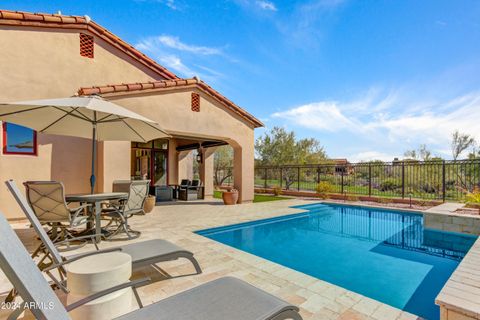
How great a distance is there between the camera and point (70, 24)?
8836mm

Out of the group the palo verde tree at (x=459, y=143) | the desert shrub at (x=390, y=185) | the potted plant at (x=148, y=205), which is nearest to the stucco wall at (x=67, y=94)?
the potted plant at (x=148, y=205)

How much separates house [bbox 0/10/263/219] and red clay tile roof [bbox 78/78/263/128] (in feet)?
0.11

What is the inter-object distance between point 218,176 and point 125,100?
48.1ft

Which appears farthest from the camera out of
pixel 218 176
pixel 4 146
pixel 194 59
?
pixel 218 176

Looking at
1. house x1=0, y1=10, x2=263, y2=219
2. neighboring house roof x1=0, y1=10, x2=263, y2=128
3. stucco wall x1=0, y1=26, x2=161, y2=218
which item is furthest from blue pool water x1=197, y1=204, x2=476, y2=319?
neighboring house roof x1=0, y1=10, x2=263, y2=128

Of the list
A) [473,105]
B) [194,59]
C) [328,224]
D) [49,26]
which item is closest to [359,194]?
[328,224]

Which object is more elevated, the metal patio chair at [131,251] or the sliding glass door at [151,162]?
the sliding glass door at [151,162]

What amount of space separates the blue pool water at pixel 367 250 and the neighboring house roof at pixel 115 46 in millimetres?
5622

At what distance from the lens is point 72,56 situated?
8.83 meters

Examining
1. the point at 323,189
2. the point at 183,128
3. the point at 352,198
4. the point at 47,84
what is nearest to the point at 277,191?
the point at 323,189

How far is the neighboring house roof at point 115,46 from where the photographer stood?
25.7ft

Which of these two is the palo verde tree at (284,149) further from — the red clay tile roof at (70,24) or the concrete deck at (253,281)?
the concrete deck at (253,281)

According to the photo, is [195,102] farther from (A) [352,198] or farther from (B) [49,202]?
(A) [352,198]

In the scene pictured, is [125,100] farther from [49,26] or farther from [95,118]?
[49,26]
